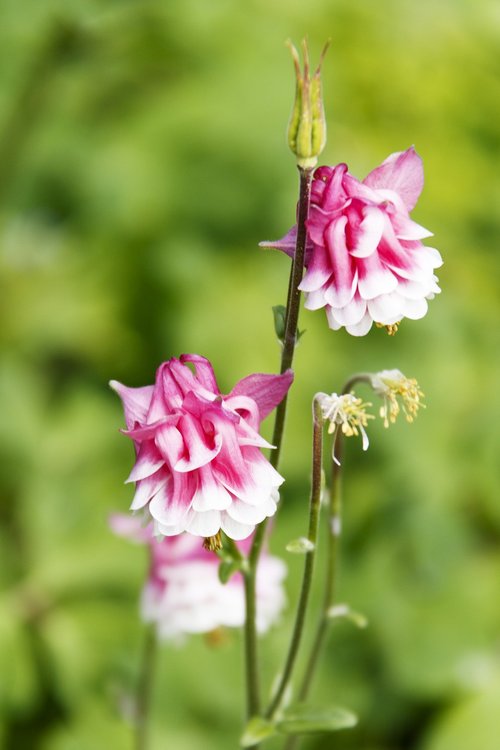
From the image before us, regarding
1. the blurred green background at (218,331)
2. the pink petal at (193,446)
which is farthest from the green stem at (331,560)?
the blurred green background at (218,331)

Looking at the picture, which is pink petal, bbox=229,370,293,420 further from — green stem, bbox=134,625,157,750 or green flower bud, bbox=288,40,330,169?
green stem, bbox=134,625,157,750

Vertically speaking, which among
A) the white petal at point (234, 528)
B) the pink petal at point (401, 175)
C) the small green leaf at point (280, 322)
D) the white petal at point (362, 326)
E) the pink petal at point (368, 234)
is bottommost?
the white petal at point (234, 528)

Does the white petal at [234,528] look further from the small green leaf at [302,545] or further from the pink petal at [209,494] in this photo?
the small green leaf at [302,545]

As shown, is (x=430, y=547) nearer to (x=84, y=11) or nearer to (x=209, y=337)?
(x=209, y=337)

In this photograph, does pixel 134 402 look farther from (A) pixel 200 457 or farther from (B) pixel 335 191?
(B) pixel 335 191

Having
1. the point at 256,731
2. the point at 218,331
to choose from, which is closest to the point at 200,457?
the point at 256,731

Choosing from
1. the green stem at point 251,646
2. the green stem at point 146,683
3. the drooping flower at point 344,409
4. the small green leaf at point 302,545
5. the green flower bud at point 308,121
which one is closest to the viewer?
the green flower bud at point 308,121

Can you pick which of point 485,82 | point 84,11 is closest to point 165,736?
point 84,11
